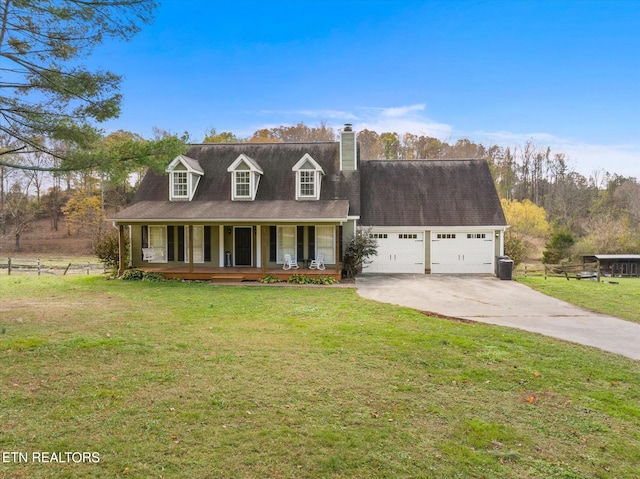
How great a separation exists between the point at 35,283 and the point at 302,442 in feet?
54.4

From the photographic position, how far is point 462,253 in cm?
1866

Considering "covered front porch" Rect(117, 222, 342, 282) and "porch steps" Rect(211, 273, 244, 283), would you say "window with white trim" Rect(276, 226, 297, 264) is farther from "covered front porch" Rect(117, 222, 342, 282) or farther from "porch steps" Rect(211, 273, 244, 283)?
"porch steps" Rect(211, 273, 244, 283)

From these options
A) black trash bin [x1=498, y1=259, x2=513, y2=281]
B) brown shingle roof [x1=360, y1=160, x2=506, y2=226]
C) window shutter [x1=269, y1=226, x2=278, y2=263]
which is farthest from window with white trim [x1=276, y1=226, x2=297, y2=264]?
black trash bin [x1=498, y1=259, x2=513, y2=281]

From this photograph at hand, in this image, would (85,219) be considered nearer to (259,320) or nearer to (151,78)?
(151,78)

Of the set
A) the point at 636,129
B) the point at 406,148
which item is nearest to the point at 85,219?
the point at 406,148

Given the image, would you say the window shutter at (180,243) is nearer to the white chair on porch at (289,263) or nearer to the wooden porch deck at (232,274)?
the wooden porch deck at (232,274)

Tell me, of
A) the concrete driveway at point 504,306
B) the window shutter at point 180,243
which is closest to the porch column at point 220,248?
the window shutter at point 180,243

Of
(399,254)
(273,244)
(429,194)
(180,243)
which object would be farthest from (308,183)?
(180,243)

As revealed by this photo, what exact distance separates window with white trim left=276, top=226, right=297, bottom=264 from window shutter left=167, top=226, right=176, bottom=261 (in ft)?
16.8

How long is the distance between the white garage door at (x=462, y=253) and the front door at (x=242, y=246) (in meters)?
9.10

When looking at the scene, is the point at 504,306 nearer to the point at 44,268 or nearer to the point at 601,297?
the point at 601,297

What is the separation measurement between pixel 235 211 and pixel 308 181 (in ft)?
13.0

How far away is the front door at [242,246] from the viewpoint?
712 inches

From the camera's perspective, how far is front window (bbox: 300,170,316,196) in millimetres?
18438
